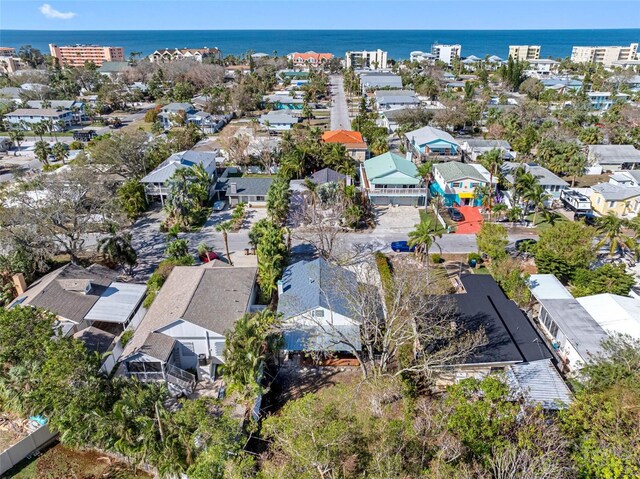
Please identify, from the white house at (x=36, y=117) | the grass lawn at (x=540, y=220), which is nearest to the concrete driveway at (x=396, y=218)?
the grass lawn at (x=540, y=220)

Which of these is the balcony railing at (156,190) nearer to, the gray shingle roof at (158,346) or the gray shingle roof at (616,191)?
the gray shingle roof at (158,346)

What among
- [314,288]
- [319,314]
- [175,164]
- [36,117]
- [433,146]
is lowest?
[319,314]

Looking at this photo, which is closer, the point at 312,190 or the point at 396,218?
the point at 312,190

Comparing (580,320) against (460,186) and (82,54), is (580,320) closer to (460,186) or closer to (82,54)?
(460,186)

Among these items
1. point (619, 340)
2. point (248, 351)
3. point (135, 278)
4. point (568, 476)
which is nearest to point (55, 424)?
point (248, 351)

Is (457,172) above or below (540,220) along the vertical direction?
above

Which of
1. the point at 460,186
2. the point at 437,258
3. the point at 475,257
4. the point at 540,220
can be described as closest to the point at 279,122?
the point at 460,186

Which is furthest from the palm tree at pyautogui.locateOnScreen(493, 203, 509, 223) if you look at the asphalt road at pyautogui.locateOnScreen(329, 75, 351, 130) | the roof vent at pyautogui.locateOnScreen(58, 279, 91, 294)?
the asphalt road at pyautogui.locateOnScreen(329, 75, 351, 130)
